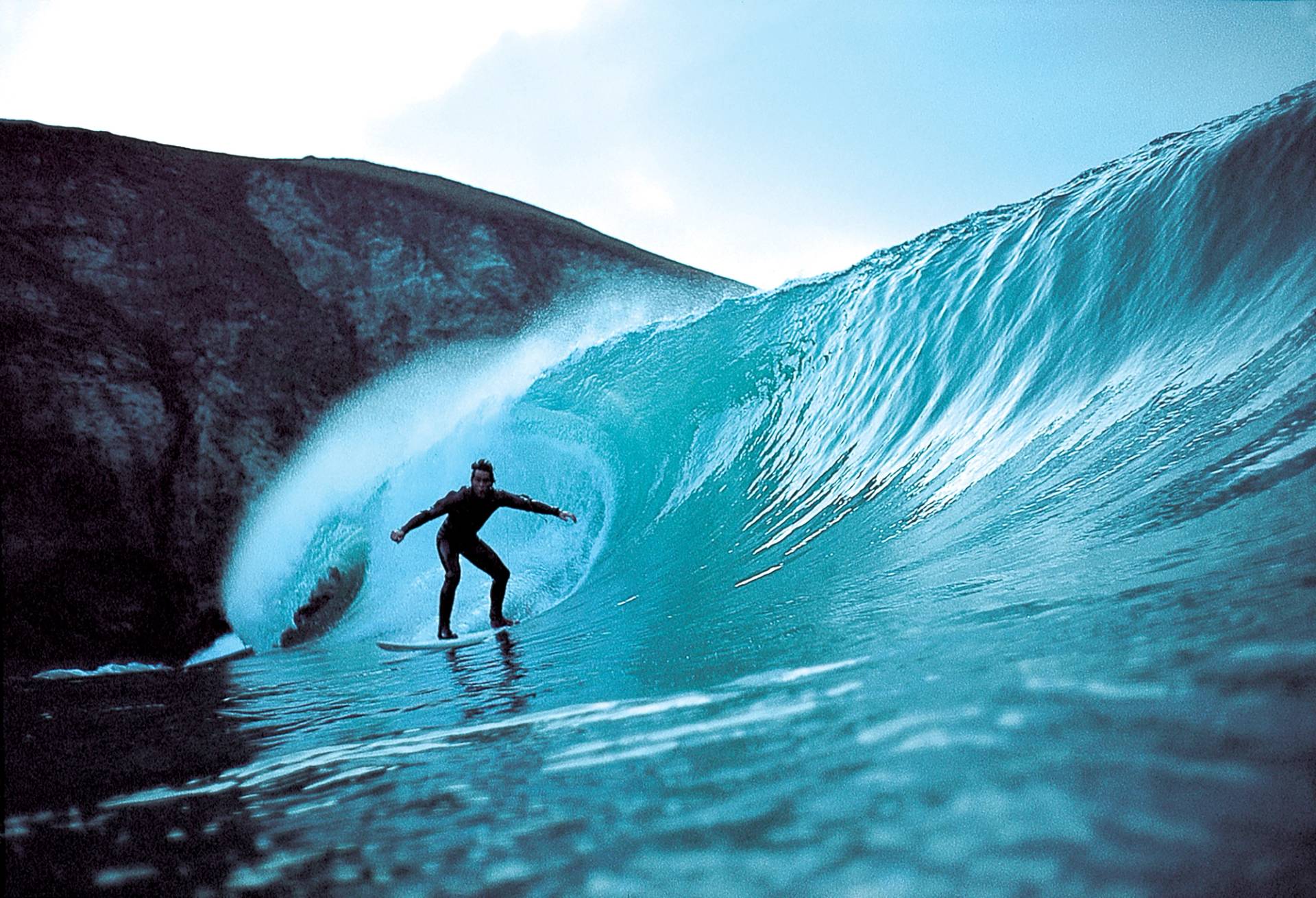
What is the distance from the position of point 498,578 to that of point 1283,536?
4.66 meters

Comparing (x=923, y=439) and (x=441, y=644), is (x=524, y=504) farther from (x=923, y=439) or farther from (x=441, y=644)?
(x=923, y=439)

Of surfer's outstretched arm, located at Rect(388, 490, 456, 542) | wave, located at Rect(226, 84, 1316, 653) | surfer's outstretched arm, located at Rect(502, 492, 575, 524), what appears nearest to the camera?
wave, located at Rect(226, 84, 1316, 653)

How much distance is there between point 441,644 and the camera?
204 inches

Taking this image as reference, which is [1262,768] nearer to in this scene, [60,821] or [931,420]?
[60,821]

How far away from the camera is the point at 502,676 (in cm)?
294

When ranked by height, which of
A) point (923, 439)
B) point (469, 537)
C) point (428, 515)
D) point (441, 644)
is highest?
point (923, 439)

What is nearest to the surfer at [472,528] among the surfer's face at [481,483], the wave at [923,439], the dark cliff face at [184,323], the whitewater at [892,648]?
the surfer's face at [481,483]

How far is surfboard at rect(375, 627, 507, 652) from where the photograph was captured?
16.2ft

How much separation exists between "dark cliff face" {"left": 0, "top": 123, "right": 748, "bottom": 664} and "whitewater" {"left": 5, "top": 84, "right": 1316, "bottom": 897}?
2.88 metres

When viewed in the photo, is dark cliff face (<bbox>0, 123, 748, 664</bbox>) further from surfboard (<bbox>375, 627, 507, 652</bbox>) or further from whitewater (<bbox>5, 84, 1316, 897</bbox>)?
surfboard (<bbox>375, 627, 507, 652</bbox>)

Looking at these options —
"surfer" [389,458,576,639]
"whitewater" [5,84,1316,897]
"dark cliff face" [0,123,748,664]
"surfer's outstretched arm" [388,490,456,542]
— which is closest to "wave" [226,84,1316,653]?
"whitewater" [5,84,1316,897]

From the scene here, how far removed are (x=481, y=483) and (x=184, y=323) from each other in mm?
7758

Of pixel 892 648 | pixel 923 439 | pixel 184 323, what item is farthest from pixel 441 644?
pixel 184 323

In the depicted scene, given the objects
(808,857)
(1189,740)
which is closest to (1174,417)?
(1189,740)
